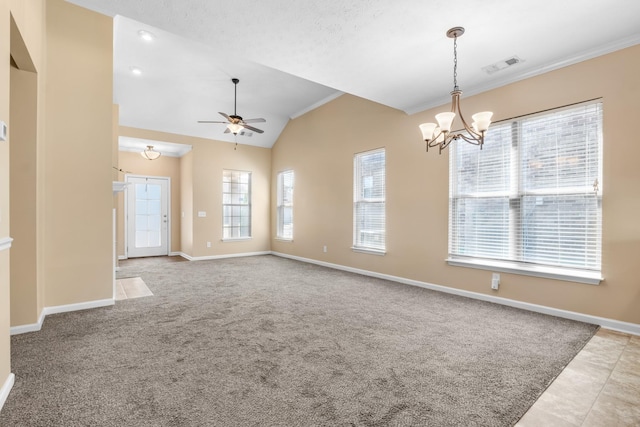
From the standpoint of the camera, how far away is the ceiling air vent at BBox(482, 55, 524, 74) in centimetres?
320

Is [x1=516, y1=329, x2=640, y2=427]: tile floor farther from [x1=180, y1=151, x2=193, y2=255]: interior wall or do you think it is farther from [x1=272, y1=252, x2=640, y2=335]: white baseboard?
[x1=180, y1=151, x2=193, y2=255]: interior wall

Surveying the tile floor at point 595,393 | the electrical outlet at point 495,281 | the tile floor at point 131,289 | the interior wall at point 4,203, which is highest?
the interior wall at point 4,203

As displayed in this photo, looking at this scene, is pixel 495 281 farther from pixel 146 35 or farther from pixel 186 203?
pixel 186 203

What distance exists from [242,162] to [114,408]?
666 centimetres

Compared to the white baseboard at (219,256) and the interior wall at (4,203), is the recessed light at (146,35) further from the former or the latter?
the white baseboard at (219,256)

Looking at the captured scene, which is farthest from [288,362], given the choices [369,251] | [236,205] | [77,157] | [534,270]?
[236,205]

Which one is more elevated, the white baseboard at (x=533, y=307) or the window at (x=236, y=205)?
the window at (x=236, y=205)

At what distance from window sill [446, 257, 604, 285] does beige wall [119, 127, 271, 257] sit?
5229 millimetres

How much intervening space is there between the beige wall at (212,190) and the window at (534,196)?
17.0 feet

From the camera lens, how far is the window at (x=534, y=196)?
3.11 metres

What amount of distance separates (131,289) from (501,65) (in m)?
5.56

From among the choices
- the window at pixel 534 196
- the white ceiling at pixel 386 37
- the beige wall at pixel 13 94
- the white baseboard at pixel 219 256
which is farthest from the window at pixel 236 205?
the window at pixel 534 196

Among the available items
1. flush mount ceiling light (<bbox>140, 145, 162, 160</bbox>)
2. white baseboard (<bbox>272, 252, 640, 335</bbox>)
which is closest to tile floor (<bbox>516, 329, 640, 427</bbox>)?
white baseboard (<bbox>272, 252, 640, 335</bbox>)

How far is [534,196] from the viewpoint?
11.4ft
